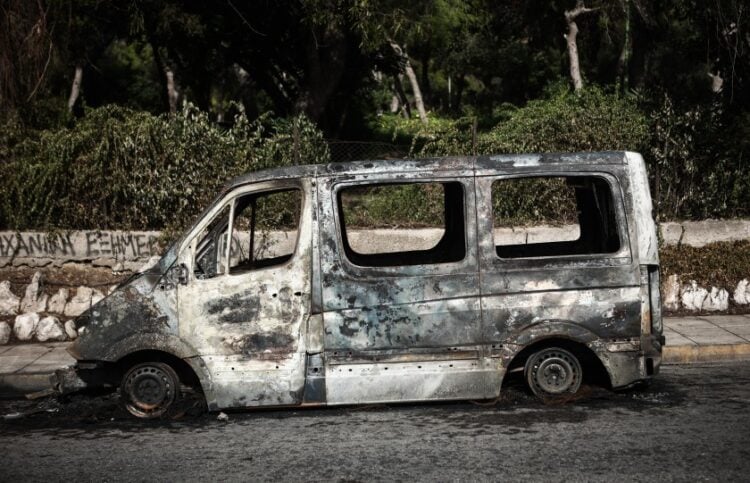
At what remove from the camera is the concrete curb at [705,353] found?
8.58m

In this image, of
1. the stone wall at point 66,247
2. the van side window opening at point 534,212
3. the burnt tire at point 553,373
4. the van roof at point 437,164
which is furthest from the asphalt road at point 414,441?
the stone wall at point 66,247

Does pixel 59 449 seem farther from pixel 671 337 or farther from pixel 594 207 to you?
pixel 671 337

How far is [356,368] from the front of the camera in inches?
259

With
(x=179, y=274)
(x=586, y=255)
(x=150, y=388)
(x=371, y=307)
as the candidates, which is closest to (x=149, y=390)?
(x=150, y=388)

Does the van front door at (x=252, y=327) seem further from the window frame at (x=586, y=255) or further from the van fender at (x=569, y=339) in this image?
the van fender at (x=569, y=339)

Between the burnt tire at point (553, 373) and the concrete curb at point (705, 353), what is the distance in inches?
84.3

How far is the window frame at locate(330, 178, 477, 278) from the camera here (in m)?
6.61

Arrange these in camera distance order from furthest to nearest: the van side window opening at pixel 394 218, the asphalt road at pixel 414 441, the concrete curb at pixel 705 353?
the van side window opening at pixel 394 218 < the concrete curb at pixel 705 353 < the asphalt road at pixel 414 441

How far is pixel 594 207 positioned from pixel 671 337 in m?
2.58

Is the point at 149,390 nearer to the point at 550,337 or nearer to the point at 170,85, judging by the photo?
the point at 550,337

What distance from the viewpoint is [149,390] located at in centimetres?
681

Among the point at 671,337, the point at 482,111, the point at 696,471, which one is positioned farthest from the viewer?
the point at 482,111

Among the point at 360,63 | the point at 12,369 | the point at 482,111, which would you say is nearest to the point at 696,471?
the point at 12,369

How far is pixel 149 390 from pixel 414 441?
2.26 meters
